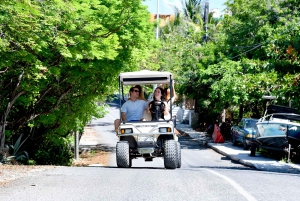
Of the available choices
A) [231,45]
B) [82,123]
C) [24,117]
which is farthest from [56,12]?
[231,45]

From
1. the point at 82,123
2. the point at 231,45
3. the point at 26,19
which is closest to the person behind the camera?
the point at 26,19

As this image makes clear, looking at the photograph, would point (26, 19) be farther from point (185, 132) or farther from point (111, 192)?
point (185, 132)

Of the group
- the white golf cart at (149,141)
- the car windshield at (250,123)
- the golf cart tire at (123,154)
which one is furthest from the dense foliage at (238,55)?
the golf cart tire at (123,154)

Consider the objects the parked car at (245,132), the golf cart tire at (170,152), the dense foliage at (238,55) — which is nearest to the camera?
the golf cart tire at (170,152)

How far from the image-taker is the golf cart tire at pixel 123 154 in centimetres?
1501

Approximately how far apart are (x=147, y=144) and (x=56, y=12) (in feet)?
13.8

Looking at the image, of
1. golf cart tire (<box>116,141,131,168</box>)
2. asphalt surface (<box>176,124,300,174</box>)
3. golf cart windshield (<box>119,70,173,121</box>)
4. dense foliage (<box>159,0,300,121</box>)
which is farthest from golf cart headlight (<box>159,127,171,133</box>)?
dense foliage (<box>159,0,300,121</box>)

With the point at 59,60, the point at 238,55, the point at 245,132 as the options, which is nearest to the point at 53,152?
the point at 59,60

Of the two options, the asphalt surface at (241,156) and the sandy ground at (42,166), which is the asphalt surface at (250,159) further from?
the sandy ground at (42,166)

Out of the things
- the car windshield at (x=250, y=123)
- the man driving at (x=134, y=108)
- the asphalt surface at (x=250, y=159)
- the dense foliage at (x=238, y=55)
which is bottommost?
the asphalt surface at (x=250, y=159)

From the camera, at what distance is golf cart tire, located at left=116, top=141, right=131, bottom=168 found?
Answer: 49.2 ft

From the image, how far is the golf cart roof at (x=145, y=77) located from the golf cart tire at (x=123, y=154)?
192 centimetres

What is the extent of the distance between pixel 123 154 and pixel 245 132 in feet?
54.8

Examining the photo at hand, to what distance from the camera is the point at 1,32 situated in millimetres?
13500
